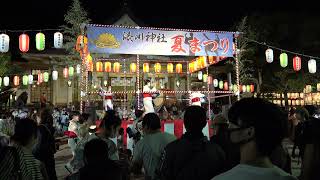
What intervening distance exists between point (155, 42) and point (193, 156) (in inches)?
431

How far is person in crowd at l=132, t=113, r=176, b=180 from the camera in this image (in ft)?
13.0

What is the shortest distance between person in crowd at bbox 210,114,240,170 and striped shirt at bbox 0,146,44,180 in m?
1.86

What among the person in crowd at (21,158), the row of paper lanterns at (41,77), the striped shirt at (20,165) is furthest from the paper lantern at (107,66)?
the striped shirt at (20,165)

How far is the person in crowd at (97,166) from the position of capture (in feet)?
9.49

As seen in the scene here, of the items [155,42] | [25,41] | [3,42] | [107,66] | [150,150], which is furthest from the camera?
[107,66]

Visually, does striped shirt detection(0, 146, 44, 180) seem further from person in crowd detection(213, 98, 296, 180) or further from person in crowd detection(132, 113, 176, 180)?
person in crowd detection(213, 98, 296, 180)

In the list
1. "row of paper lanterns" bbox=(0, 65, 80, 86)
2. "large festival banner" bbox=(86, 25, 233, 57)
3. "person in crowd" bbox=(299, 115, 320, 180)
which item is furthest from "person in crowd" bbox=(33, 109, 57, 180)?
"row of paper lanterns" bbox=(0, 65, 80, 86)

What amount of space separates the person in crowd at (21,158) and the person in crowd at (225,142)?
186 centimetres

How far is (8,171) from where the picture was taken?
3176 millimetres

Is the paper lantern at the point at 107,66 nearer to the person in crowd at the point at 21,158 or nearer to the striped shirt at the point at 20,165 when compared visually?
the person in crowd at the point at 21,158

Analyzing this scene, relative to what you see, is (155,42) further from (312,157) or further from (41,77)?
(41,77)

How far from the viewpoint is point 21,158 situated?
130 inches

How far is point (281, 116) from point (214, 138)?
2.36m

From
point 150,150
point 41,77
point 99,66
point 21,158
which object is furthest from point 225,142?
point 41,77
